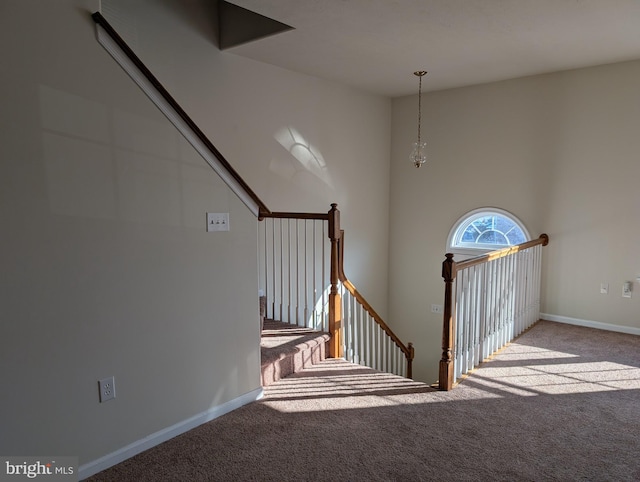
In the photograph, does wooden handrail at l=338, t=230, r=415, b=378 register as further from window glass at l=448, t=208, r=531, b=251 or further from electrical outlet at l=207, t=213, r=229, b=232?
window glass at l=448, t=208, r=531, b=251

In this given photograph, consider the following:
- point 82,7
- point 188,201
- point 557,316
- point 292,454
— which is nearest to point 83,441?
point 292,454

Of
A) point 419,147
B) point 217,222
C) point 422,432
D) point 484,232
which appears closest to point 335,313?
point 422,432

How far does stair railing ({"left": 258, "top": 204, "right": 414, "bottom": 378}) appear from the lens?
4.05 metres

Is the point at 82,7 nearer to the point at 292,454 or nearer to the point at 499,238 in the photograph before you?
the point at 292,454

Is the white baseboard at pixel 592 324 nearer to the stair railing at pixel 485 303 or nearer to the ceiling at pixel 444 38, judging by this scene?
the stair railing at pixel 485 303

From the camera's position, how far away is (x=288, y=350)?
368 cm

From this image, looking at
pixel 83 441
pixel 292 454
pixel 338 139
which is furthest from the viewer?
pixel 338 139

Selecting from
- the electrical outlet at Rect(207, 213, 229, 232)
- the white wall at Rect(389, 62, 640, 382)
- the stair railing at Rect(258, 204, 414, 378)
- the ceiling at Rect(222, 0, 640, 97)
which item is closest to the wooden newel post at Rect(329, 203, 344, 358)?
the stair railing at Rect(258, 204, 414, 378)

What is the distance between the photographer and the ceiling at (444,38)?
319 cm

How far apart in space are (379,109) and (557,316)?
357cm

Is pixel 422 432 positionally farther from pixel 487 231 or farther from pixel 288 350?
pixel 487 231

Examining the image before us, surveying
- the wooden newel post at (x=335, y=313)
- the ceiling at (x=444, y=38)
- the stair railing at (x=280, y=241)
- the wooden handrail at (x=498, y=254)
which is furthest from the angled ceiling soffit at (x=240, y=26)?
the wooden handrail at (x=498, y=254)

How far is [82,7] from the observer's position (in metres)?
2.09

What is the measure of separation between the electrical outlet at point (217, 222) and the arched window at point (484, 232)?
401 cm
